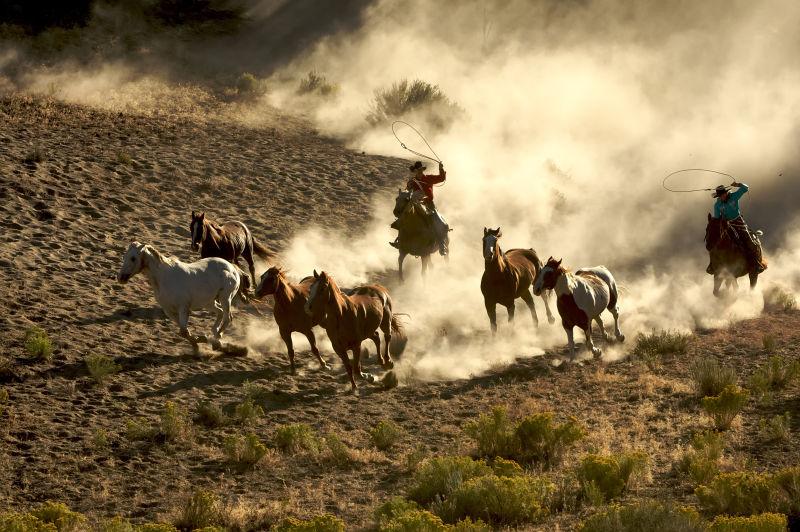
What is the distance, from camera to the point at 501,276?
713 inches

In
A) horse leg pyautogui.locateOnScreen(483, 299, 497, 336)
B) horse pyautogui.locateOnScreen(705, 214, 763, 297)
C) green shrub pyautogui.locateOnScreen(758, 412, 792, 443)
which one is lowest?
green shrub pyautogui.locateOnScreen(758, 412, 792, 443)

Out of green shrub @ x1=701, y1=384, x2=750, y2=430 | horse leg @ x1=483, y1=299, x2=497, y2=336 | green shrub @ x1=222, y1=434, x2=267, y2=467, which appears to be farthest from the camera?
horse leg @ x1=483, y1=299, x2=497, y2=336

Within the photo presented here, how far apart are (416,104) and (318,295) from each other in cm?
2164

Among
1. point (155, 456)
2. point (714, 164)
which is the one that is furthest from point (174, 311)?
A: point (714, 164)

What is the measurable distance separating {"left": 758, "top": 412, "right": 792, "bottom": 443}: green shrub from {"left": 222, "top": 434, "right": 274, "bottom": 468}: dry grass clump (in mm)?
6374

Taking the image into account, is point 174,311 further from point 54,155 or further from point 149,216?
point 54,155

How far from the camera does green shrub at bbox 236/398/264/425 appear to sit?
563 inches

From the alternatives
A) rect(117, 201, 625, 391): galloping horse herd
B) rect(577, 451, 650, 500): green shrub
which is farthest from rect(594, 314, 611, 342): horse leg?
rect(577, 451, 650, 500): green shrub

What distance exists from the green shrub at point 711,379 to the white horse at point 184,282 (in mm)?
7317

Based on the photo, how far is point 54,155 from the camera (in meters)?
24.8

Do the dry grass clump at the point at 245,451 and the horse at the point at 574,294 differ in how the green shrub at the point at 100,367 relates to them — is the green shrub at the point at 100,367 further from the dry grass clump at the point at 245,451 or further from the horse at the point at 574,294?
the horse at the point at 574,294

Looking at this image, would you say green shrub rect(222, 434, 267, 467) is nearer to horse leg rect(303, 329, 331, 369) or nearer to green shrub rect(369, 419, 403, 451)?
green shrub rect(369, 419, 403, 451)

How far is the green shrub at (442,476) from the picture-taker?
1172 cm

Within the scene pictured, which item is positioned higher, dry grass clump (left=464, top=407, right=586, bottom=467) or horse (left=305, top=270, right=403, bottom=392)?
horse (left=305, top=270, right=403, bottom=392)
